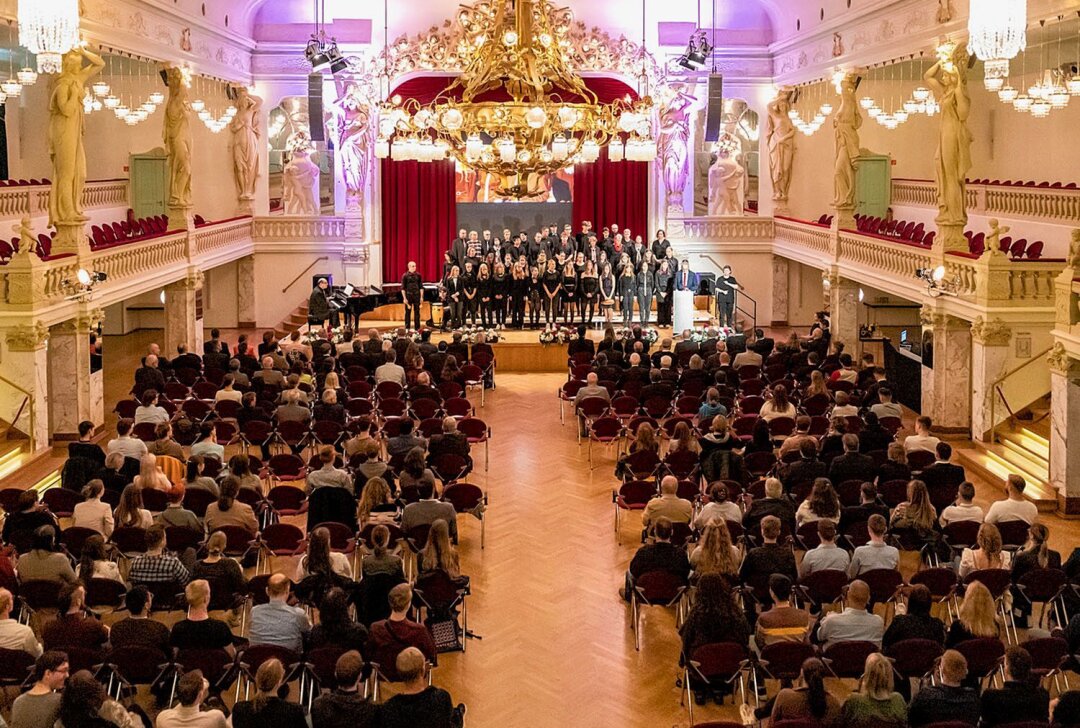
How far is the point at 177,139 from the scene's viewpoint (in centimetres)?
2436

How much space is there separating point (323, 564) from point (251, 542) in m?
1.64

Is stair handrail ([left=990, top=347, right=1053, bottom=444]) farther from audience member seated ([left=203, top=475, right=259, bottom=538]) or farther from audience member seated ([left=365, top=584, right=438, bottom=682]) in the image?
audience member seated ([left=365, top=584, right=438, bottom=682])

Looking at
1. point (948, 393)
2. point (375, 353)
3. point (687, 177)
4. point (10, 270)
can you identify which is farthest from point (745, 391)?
point (687, 177)

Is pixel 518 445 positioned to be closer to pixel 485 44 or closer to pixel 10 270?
pixel 485 44

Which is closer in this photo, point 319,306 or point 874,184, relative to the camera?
point 319,306

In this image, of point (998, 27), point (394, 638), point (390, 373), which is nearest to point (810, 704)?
point (394, 638)

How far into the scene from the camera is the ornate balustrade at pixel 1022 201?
66.8 ft

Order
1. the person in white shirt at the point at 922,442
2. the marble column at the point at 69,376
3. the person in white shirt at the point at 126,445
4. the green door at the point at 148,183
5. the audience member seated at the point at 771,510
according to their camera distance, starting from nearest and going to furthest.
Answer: the audience member seated at the point at 771,510, the person in white shirt at the point at 126,445, the person in white shirt at the point at 922,442, the marble column at the point at 69,376, the green door at the point at 148,183

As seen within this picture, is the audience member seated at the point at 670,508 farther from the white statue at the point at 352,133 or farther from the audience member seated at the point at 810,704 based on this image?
the white statue at the point at 352,133

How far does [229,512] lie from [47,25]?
4744 mm

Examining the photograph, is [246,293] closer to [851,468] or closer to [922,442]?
[922,442]

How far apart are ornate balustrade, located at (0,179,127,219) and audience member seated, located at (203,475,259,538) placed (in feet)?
30.3

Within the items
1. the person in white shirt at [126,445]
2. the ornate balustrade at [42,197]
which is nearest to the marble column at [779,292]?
the ornate balustrade at [42,197]

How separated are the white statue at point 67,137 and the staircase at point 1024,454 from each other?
13.1m
